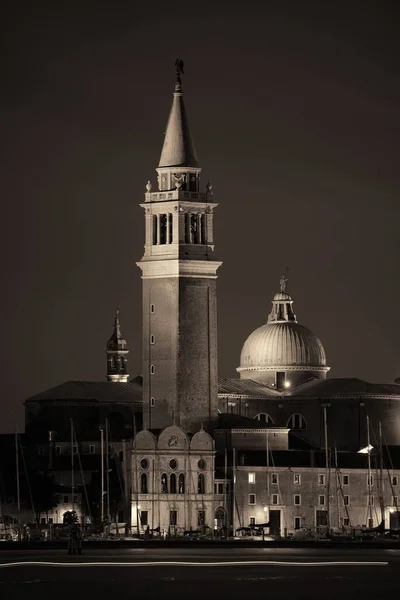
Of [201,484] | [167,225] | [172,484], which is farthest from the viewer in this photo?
[167,225]

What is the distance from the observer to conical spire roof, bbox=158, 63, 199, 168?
179m

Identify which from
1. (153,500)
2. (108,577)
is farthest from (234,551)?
(153,500)

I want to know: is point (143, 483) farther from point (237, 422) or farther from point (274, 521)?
point (237, 422)

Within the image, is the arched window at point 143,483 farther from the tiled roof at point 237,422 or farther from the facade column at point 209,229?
the facade column at point 209,229

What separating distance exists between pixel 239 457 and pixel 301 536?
25.9m

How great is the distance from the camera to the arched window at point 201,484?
17950 centimetres

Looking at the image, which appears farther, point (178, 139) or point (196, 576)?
point (178, 139)

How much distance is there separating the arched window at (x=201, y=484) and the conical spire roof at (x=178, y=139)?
810 inches

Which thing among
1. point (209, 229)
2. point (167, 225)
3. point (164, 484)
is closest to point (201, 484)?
point (164, 484)

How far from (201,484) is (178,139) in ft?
75.0

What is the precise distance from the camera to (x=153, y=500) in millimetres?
178000

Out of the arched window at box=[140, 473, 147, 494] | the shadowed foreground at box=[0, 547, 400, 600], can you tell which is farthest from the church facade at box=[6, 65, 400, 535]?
the shadowed foreground at box=[0, 547, 400, 600]

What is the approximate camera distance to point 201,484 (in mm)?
180125

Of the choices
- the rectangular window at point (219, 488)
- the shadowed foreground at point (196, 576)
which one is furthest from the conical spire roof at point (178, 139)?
the shadowed foreground at point (196, 576)
